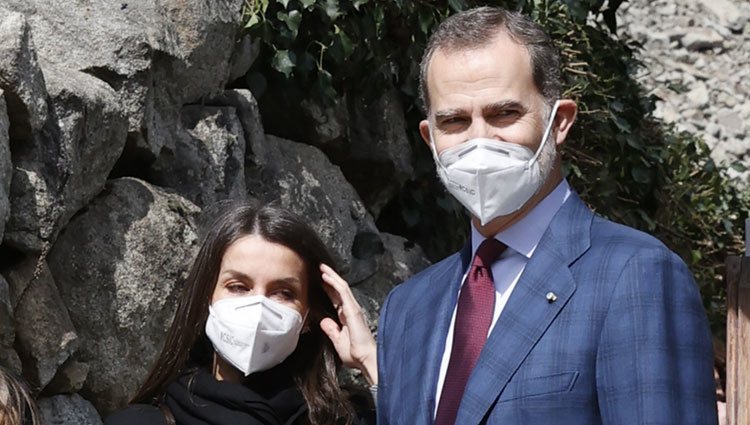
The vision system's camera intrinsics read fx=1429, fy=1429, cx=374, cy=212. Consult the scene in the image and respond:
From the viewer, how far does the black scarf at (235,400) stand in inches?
112

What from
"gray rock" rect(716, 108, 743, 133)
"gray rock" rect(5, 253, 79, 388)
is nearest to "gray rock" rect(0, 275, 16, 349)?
"gray rock" rect(5, 253, 79, 388)

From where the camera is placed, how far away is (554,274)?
7.23 feet

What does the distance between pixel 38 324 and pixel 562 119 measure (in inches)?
63.4

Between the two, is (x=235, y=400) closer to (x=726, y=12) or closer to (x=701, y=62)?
(x=701, y=62)

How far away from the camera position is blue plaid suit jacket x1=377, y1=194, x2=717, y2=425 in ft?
6.77

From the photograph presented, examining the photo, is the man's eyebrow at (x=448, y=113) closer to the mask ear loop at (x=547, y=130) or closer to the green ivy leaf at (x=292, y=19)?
the mask ear loop at (x=547, y=130)

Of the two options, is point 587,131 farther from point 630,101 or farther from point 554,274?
point 554,274

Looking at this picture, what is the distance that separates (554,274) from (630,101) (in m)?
4.22

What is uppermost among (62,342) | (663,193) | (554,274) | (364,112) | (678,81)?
(554,274)

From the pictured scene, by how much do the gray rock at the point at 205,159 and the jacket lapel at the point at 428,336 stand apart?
5.80ft

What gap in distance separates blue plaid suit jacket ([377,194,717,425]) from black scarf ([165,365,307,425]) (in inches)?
24.8

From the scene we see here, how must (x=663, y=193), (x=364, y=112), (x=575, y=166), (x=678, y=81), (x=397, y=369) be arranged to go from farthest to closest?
1. (x=678, y=81)
2. (x=663, y=193)
3. (x=575, y=166)
4. (x=364, y=112)
5. (x=397, y=369)

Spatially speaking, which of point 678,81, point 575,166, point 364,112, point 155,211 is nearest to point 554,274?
point 155,211

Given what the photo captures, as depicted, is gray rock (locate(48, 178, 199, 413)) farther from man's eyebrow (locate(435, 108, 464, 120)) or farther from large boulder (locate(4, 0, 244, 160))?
man's eyebrow (locate(435, 108, 464, 120))
